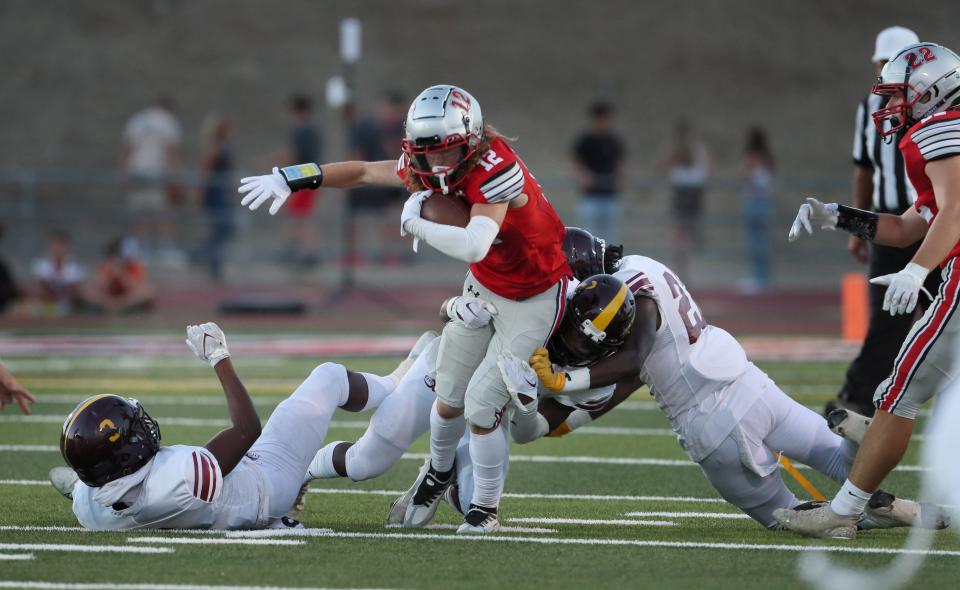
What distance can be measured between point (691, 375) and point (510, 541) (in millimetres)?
965

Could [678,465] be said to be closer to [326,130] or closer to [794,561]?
[794,561]

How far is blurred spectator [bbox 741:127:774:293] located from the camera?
16891 mm

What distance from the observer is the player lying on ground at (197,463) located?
5.25 meters

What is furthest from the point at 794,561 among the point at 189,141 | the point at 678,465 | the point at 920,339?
the point at 189,141

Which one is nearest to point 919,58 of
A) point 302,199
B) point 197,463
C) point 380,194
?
point 197,463

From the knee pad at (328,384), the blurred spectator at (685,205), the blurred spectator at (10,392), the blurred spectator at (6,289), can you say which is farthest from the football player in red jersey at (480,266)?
the blurred spectator at (685,205)

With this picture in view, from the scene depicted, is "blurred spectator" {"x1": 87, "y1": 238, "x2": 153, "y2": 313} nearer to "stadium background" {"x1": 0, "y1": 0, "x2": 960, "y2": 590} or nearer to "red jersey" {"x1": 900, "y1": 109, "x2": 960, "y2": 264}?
"stadium background" {"x1": 0, "y1": 0, "x2": 960, "y2": 590}

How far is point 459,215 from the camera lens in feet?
18.3

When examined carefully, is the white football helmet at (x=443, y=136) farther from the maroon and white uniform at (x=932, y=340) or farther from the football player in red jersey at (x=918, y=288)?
the maroon and white uniform at (x=932, y=340)

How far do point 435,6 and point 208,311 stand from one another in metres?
14.4

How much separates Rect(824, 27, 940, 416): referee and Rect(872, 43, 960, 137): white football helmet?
6.59ft

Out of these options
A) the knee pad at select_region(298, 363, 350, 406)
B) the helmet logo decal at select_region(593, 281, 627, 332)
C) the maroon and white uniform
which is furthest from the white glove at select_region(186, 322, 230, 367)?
the maroon and white uniform

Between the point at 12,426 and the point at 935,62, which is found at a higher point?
the point at 935,62

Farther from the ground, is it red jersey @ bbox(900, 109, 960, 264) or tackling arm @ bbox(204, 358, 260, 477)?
red jersey @ bbox(900, 109, 960, 264)
